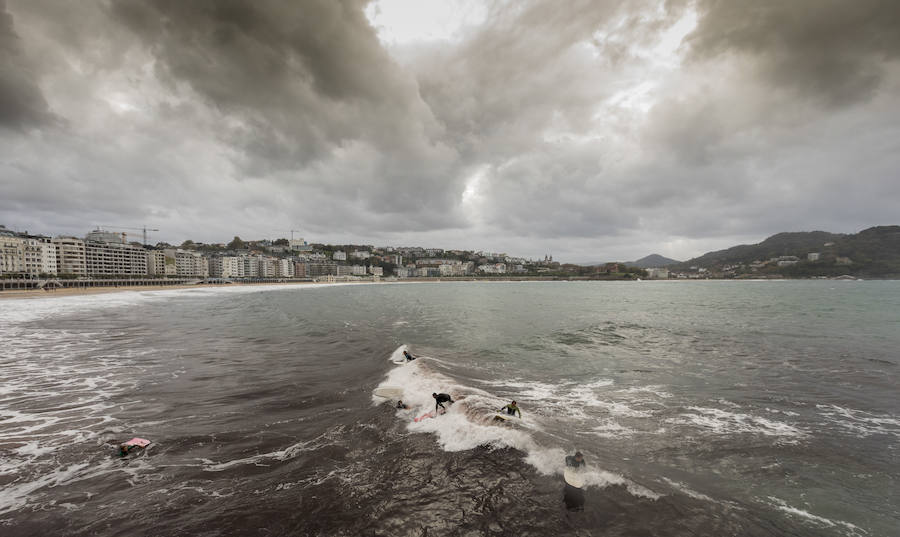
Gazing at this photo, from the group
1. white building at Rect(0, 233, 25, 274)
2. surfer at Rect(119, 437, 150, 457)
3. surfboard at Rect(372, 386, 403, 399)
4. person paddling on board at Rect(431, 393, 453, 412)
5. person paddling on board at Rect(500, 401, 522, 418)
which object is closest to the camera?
surfer at Rect(119, 437, 150, 457)

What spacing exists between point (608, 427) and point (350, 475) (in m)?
8.18

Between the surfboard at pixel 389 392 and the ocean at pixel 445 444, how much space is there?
56 centimetres

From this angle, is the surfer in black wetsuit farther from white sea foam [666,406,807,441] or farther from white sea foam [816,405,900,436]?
white sea foam [816,405,900,436]

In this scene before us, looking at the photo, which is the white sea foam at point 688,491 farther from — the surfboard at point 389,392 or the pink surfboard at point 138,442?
the pink surfboard at point 138,442

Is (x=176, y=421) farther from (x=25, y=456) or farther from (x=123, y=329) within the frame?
(x=123, y=329)

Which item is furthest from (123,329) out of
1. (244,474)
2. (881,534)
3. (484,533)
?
(881,534)

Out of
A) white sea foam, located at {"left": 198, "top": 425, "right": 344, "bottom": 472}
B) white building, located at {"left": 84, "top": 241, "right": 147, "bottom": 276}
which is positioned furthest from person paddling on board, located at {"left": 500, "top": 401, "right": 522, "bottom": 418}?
white building, located at {"left": 84, "top": 241, "right": 147, "bottom": 276}

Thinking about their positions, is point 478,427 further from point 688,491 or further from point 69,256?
point 69,256

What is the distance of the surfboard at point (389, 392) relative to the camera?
13.3 metres

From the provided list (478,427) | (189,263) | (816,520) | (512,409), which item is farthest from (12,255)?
(816,520)

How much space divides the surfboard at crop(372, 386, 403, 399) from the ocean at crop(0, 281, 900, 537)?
555mm

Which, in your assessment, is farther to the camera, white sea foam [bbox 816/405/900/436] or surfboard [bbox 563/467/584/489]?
white sea foam [bbox 816/405/900/436]

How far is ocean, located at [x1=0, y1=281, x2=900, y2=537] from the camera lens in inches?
260

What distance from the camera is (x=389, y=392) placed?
13.5 meters
